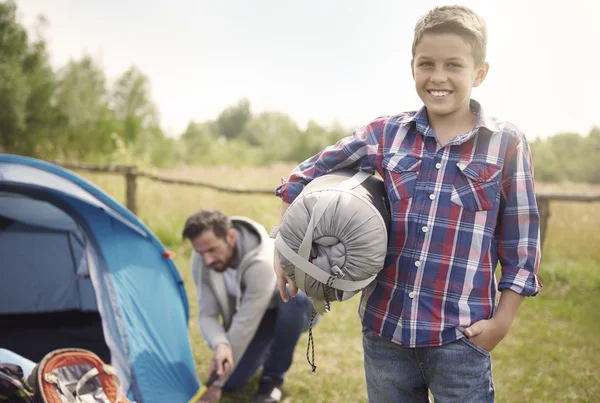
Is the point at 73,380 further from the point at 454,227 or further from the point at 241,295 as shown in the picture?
the point at 454,227

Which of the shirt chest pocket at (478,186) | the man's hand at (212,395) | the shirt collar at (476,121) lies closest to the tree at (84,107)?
the man's hand at (212,395)

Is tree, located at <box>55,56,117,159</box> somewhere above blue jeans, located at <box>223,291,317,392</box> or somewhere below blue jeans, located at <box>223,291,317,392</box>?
above

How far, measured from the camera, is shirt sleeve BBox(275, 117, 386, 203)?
148 centimetres

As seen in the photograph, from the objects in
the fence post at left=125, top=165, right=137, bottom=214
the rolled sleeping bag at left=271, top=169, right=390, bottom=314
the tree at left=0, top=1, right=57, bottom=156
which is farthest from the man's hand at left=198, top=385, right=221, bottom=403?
the tree at left=0, top=1, right=57, bottom=156

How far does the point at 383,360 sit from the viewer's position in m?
1.47

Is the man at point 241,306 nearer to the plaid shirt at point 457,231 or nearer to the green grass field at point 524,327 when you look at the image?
the green grass field at point 524,327

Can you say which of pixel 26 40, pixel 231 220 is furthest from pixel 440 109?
pixel 26 40

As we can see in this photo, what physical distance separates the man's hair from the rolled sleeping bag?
5.06ft

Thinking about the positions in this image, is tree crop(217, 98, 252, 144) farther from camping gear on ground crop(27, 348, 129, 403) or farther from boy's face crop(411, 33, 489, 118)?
boy's face crop(411, 33, 489, 118)

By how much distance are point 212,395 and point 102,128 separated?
2088 cm

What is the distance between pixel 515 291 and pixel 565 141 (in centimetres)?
1199

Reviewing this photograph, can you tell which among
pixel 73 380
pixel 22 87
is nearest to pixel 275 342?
pixel 73 380

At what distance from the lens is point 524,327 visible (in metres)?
4.16

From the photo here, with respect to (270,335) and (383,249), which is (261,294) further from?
(383,249)
